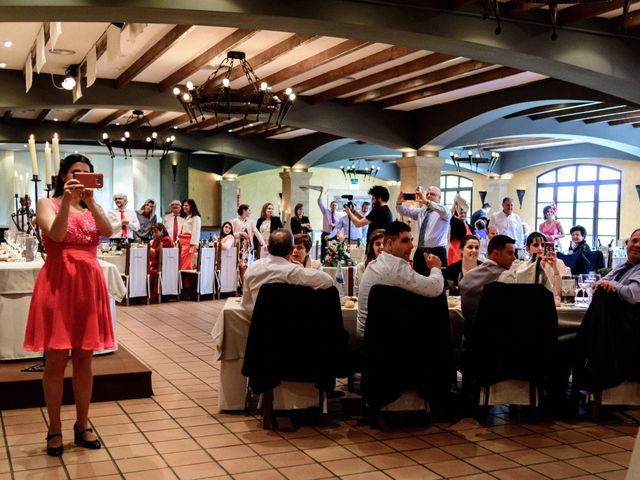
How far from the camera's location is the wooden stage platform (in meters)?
4.73

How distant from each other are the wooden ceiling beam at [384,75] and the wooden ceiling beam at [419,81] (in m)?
0.40

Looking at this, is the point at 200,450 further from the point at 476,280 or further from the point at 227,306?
the point at 476,280

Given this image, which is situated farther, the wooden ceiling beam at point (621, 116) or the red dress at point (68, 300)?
the wooden ceiling beam at point (621, 116)

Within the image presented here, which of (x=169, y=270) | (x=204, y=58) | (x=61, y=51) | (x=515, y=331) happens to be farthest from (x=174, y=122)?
(x=515, y=331)

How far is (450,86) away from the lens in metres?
10.5

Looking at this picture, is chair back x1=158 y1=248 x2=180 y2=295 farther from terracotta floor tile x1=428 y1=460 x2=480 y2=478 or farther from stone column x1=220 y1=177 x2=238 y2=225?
stone column x1=220 y1=177 x2=238 y2=225

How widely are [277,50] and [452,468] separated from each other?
234 inches

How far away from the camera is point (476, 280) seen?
472 centimetres

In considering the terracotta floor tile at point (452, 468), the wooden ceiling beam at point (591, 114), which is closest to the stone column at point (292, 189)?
the wooden ceiling beam at point (591, 114)

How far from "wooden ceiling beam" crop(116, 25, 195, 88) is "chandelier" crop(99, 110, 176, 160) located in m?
1.85

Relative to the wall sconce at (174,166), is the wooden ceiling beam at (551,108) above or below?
above

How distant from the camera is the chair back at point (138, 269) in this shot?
996 centimetres

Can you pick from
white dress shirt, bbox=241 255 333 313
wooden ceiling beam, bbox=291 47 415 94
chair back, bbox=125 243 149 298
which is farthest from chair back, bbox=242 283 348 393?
chair back, bbox=125 243 149 298

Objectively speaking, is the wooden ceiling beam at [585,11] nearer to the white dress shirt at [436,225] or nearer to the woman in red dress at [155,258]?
the white dress shirt at [436,225]
